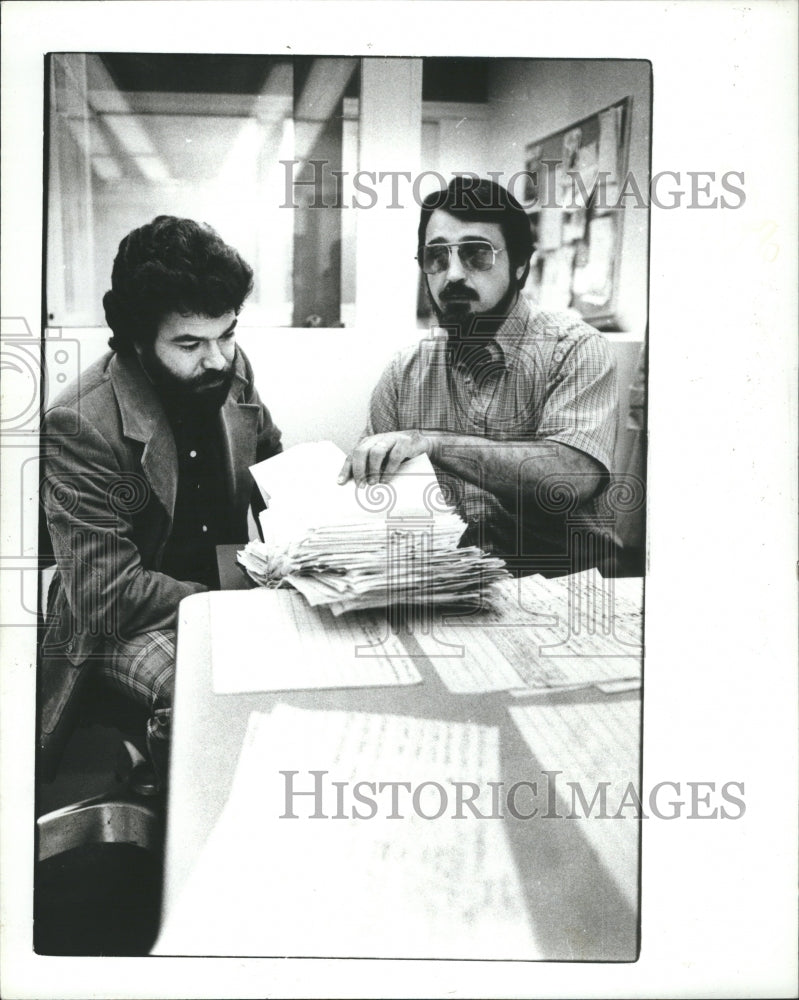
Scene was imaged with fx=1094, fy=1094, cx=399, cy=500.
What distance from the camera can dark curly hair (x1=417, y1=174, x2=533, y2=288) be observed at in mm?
1609

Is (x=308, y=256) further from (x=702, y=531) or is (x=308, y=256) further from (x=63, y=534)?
(x=702, y=531)

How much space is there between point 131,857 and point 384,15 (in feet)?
4.30

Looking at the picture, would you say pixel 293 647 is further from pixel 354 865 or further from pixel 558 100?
pixel 558 100

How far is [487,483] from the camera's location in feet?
5.37

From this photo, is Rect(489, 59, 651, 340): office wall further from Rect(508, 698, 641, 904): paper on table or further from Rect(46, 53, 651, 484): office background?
Rect(508, 698, 641, 904): paper on table

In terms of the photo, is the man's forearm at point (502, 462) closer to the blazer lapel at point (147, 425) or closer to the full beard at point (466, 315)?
the full beard at point (466, 315)

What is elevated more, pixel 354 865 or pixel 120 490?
pixel 120 490

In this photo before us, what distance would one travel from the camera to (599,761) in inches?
65.7

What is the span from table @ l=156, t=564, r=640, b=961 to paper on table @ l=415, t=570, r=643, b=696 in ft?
0.09

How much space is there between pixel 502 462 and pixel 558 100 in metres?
0.54

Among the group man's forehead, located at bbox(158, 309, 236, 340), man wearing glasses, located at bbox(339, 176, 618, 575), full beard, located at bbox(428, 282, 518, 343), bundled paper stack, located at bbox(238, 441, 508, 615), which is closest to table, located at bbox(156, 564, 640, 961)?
bundled paper stack, located at bbox(238, 441, 508, 615)

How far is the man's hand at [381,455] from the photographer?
5.34 ft

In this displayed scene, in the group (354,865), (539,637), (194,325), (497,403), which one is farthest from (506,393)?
(354,865)

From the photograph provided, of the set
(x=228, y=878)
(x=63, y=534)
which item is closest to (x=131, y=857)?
(x=228, y=878)
